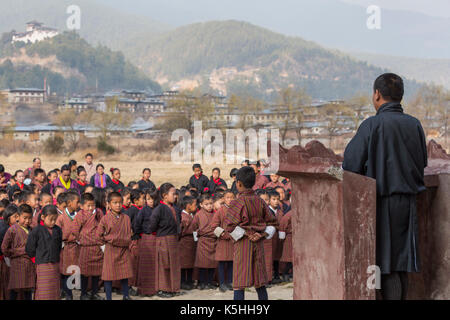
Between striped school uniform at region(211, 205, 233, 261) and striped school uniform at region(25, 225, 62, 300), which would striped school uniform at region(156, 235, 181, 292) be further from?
striped school uniform at region(25, 225, 62, 300)

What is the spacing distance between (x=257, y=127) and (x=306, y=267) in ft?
187

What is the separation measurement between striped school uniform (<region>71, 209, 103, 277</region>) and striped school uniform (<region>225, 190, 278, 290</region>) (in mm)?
2382

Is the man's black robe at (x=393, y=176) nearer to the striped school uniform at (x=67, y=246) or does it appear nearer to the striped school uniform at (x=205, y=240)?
the striped school uniform at (x=67, y=246)

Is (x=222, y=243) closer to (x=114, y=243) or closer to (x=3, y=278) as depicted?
(x=114, y=243)

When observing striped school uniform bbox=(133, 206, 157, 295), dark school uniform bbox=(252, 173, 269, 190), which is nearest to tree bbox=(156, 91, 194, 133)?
dark school uniform bbox=(252, 173, 269, 190)

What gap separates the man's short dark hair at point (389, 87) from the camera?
142 inches

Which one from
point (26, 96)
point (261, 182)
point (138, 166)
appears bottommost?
point (138, 166)

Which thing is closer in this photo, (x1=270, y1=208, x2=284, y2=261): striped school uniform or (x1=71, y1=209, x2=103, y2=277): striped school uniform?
(x1=71, y1=209, x2=103, y2=277): striped school uniform

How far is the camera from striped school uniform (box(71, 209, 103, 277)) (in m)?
7.37

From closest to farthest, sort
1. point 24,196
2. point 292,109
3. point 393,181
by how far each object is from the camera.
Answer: point 393,181 < point 24,196 < point 292,109

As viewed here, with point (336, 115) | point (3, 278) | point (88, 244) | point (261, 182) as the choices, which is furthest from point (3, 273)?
point (336, 115)

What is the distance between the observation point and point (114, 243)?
7.21m

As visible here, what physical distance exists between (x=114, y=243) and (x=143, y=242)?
2.73ft

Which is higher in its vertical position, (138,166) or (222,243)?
(222,243)
